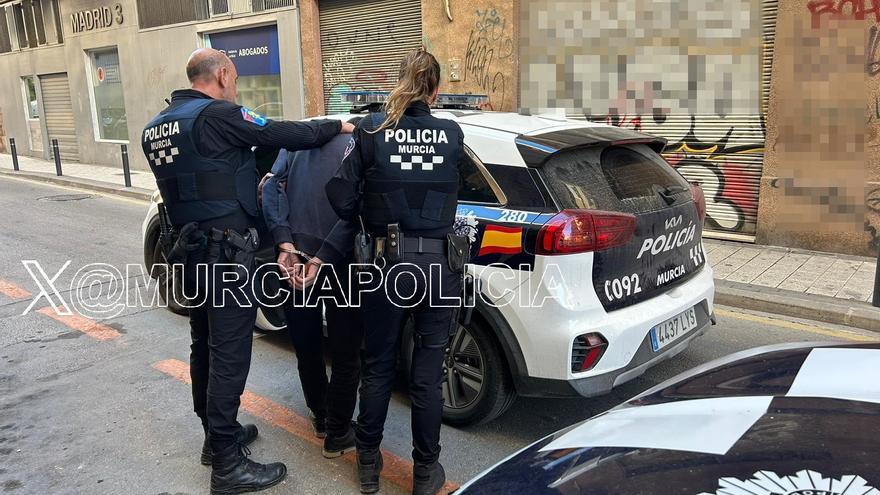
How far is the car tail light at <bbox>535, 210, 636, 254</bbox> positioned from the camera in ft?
9.93

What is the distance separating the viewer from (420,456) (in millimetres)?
2902

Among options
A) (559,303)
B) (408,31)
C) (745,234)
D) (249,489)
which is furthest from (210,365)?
(408,31)

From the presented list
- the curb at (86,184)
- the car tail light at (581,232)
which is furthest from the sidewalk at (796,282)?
the curb at (86,184)

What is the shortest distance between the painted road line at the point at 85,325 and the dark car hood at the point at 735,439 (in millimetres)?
4198

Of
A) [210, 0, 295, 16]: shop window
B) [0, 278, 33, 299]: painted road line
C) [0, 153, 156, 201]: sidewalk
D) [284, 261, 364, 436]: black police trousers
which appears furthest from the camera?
[210, 0, 295, 16]: shop window

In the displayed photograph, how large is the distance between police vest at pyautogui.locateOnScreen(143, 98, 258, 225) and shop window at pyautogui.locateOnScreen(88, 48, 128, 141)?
53.3 ft

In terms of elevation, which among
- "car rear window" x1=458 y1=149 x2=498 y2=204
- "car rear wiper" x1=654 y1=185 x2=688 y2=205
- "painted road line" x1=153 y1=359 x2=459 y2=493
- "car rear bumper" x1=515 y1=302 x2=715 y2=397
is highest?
"car rear window" x1=458 y1=149 x2=498 y2=204

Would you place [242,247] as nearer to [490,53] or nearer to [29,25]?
[490,53]

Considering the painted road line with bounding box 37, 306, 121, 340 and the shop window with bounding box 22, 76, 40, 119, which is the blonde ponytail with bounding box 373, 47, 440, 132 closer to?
the painted road line with bounding box 37, 306, 121, 340

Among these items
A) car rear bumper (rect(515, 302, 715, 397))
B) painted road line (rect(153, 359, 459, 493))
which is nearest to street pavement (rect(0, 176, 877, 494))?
painted road line (rect(153, 359, 459, 493))

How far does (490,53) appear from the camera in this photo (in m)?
10.2

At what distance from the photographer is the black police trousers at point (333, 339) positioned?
3133mm

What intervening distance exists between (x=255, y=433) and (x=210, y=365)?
666 millimetres

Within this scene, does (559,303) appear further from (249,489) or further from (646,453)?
(249,489)
